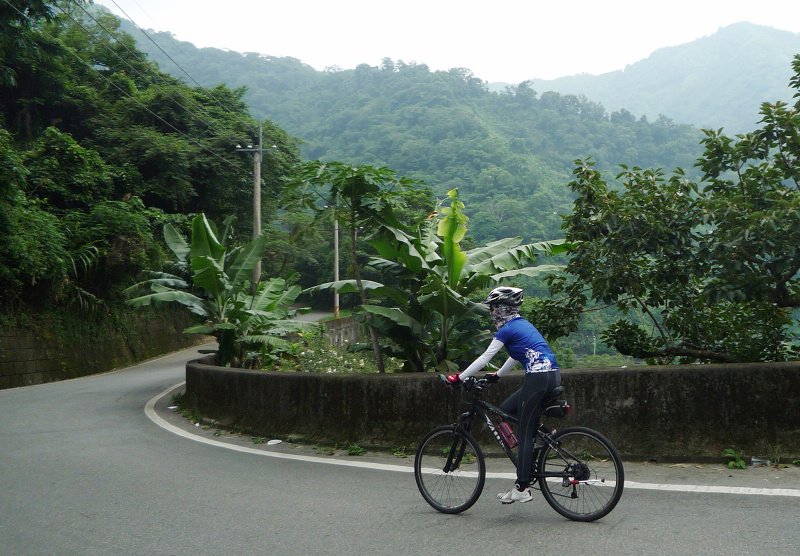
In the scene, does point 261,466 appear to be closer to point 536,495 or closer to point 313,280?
point 536,495

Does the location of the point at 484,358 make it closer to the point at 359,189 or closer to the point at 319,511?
the point at 319,511

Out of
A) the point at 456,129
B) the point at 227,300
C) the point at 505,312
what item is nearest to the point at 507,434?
the point at 505,312

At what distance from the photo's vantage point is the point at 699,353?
902cm

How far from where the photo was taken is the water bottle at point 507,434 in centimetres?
589

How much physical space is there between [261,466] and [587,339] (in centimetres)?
3959

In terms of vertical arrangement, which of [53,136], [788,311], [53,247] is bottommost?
[788,311]

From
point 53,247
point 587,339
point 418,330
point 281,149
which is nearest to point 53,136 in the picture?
point 53,247

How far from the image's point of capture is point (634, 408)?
743 centimetres

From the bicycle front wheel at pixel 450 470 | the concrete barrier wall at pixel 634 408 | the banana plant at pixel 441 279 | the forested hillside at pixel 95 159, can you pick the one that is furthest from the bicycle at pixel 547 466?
the forested hillside at pixel 95 159

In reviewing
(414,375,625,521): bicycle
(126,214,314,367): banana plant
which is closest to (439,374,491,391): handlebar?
(414,375,625,521): bicycle

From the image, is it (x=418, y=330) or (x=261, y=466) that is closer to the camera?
(x=261, y=466)

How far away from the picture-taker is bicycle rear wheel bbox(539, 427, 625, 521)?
535 centimetres

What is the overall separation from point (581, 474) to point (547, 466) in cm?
28

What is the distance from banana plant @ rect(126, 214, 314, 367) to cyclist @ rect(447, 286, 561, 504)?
27.8ft
